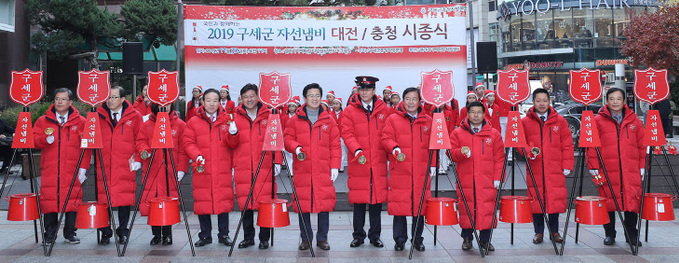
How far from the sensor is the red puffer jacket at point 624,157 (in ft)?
20.7

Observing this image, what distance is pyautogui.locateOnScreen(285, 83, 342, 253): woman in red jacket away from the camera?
246 inches

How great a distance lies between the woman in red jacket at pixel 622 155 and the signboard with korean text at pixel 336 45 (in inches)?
194

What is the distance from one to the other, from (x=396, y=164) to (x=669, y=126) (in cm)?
1653

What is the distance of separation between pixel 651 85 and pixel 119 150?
5.62 meters

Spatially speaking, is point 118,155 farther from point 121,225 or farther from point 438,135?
point 438,135

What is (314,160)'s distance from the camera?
246 inches

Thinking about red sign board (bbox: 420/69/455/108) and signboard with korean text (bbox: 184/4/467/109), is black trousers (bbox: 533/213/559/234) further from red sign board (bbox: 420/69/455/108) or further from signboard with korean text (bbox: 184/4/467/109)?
signboard with korean text (bbox: 184/4/467/109)

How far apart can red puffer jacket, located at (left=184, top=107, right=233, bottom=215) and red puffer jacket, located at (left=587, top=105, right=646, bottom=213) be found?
148 inches

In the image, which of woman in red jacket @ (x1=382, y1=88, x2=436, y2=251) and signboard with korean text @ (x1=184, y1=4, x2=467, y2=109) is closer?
woman in red jacket @ (x1=382, y1=88, x2=436, y2=251)

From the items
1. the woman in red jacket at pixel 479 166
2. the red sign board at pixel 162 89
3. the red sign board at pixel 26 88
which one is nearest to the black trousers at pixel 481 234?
the woman in red jacket at pixel 479 166

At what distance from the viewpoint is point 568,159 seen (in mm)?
6449

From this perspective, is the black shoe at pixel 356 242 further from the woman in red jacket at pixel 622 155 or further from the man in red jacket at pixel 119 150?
the woman in red jacket at pixel 622 155

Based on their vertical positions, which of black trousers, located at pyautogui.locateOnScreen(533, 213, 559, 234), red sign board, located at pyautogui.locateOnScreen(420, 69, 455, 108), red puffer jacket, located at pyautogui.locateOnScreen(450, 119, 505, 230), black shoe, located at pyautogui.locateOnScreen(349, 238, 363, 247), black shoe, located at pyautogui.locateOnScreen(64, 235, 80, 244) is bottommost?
black shoe, located at pyautogui.locateOnScreen(349, 238, 363, 247)

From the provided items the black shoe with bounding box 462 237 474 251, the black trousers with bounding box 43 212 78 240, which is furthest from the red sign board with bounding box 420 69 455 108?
the black trousers with bounding box 43 212 78 240
